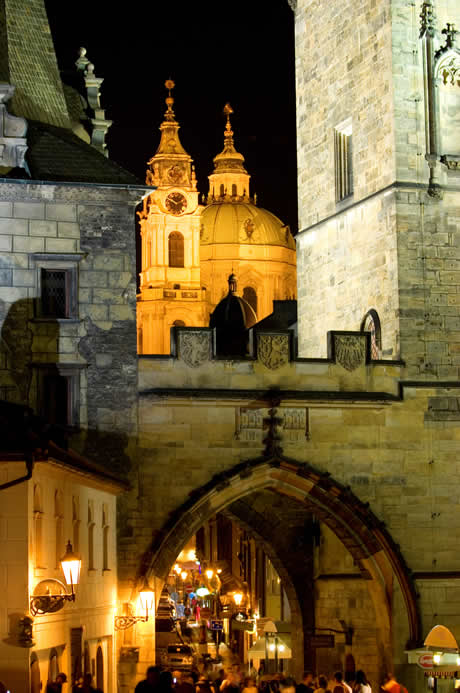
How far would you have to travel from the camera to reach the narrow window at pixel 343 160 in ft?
119

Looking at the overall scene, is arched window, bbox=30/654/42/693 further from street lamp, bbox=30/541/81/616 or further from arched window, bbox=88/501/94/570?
arched window, bbox=88/501/94/570

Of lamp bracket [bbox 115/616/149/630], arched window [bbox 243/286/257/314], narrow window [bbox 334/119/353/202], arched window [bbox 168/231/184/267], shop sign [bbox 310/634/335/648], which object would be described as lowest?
shop sign [bbox 310/634/335/648]

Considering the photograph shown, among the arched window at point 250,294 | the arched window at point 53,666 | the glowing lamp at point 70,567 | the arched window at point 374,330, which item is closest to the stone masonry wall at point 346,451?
the arched window at point 374,330

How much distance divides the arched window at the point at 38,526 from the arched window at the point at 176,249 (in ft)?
316

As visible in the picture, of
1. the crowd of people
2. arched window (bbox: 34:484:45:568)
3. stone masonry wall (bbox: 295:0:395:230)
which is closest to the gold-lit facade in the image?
stone masonry wall (bbox: 295:0:395:230)

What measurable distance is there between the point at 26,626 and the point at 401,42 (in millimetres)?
19015

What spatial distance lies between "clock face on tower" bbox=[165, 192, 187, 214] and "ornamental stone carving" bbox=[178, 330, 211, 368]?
85022 millimetres

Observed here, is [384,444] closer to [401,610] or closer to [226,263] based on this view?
[401,610]

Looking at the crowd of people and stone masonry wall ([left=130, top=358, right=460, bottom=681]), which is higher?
stone masonry wall ([left=130, top=358, right=460, bottom=681])

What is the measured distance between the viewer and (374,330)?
1340 inches

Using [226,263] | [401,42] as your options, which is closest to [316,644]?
[401,42]

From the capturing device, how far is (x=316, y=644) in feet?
119

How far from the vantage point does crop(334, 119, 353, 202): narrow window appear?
1431 inches

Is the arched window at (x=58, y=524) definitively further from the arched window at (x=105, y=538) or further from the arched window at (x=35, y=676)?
the arched window at (x=105, y=538)
